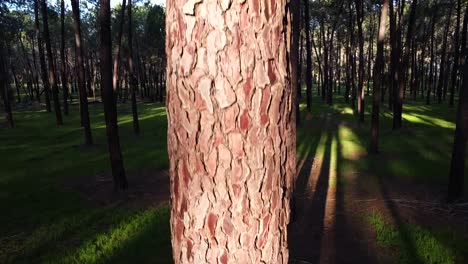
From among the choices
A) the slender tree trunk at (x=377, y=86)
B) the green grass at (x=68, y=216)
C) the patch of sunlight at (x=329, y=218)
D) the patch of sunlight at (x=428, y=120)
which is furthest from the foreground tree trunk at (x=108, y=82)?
the patch of sunlight at (x=428, y=120)

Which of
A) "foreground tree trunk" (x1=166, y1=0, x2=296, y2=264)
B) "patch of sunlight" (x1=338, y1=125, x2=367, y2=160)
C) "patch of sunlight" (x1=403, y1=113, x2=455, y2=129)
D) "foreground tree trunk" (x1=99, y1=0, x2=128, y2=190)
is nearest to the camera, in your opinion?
"foreground tree trunk" (x1=166, y1=0, x2=296, y2=264)

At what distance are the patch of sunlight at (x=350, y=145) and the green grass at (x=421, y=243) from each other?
6925mm

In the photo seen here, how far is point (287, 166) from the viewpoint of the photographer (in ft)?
5.06

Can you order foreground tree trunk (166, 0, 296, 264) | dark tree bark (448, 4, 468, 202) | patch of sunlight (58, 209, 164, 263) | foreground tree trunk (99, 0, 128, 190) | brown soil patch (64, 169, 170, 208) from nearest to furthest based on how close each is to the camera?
foreground tree trunk (166, 0, 296, 264) → patch of sunlight (58, 209, 164, 263) → dark tree bark (448, 4, 468, 202) → brown soil patch (64, 169, 170, 208) → foreground tree trunk (99, 0, 128, 190)

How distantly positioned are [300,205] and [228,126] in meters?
8.54

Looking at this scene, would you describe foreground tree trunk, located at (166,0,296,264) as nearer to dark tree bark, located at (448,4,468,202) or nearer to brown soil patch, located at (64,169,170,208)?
brown soil patch, located at (64,169,170,208)

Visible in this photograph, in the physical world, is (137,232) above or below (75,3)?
below

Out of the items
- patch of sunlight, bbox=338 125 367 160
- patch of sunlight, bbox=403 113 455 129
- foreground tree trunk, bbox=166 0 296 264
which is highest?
foreground tree trunk, bbox=166 0 296 264

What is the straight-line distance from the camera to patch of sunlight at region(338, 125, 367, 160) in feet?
49.0

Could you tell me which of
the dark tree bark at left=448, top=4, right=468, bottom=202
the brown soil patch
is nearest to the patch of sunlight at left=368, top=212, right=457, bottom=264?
the dark tree bark at left=448, top=4, right=468, bottom=202

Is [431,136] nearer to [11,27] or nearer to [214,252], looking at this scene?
[214,252]

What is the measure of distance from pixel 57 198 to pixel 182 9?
10478mm

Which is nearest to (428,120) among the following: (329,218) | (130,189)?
(329,218)

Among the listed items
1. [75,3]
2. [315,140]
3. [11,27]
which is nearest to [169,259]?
[315,140]
